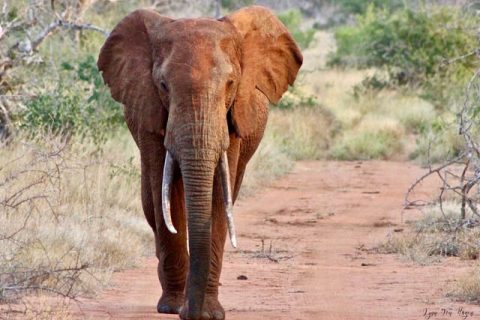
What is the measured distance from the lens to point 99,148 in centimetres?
1376

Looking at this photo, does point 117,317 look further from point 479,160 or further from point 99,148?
point 99,148

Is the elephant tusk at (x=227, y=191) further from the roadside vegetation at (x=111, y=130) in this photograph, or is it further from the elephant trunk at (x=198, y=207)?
the roadside vegetation at (x=111, y=130)

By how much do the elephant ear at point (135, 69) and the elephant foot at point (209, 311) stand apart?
1.01 meters

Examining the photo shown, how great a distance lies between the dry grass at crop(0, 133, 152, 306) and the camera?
854cm

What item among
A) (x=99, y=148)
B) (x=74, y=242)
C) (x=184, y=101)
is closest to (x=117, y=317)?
(x=184, y=101)

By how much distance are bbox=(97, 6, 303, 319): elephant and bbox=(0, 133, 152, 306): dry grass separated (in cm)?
58

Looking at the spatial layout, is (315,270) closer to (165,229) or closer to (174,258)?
(174,258)

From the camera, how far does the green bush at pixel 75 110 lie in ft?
44.3

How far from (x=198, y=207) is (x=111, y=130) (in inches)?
317

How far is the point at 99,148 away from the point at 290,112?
8.08 metres

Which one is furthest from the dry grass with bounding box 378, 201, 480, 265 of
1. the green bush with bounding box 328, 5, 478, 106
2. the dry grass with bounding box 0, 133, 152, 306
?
the green bush with bounding box 328, 5, 478, 106

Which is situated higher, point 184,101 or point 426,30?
point 184,101

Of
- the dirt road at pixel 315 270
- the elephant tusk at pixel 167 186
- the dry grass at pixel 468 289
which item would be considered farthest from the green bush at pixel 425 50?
the elephant tusk at pixel 167 186

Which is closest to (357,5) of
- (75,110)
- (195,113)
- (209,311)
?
(75,110)
